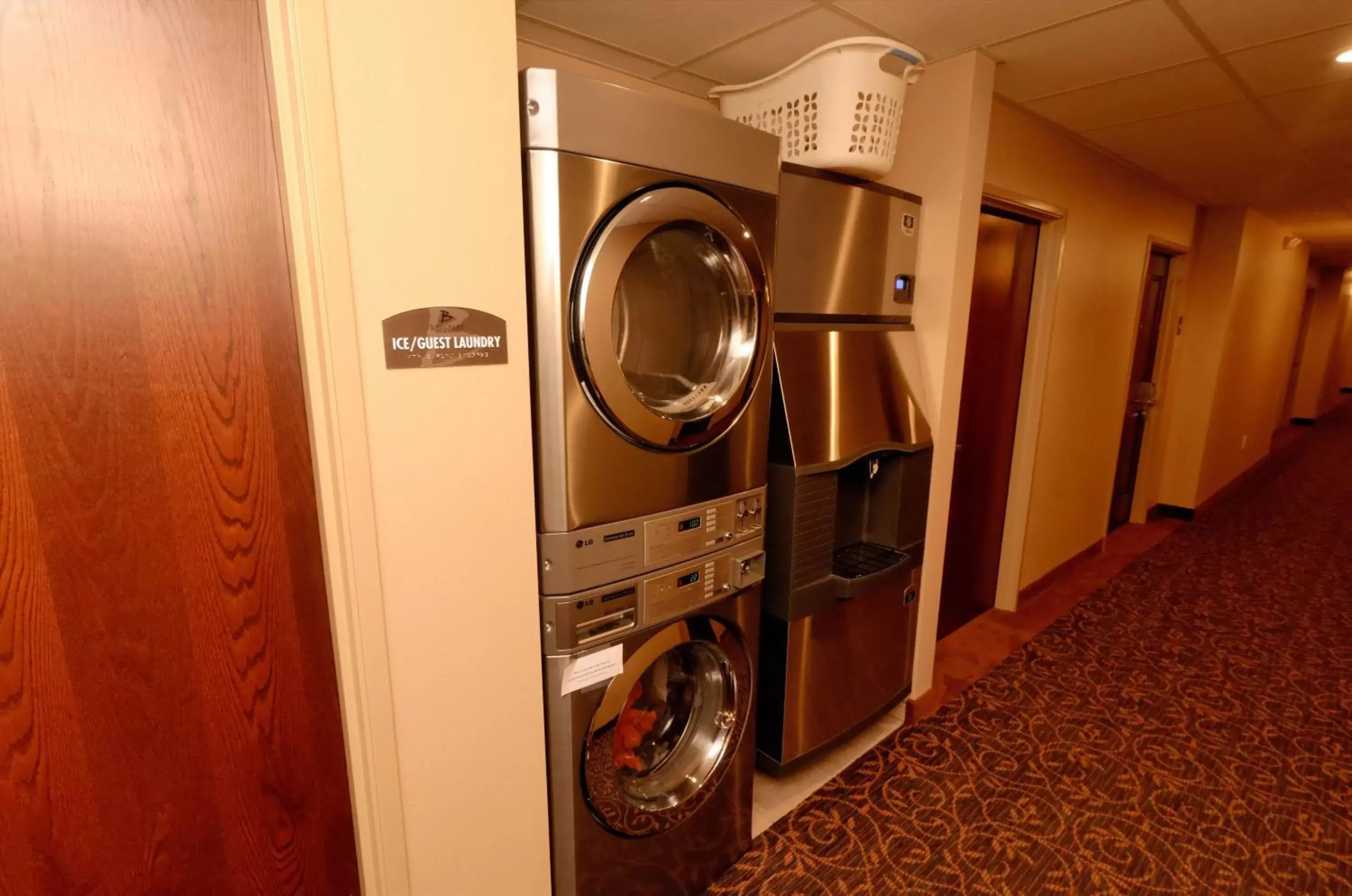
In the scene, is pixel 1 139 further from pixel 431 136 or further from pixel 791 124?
pixel 791 124

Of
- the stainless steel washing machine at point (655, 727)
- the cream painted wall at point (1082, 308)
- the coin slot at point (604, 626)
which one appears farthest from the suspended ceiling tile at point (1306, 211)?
the coin slot at point (604, 626)

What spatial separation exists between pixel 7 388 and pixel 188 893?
861 millimetres

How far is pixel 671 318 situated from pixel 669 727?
3.61 ft

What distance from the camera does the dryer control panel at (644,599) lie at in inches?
49.0

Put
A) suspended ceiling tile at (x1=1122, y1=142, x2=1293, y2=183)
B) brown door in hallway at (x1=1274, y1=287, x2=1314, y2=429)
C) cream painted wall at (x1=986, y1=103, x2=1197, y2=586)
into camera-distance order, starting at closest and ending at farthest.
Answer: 1. cream painted wall at (x1=986, y1=103, x2=1197, y2=586)
2. suspended ceiling tile at (x1=1122, y1=142, x2=1293, y2=183)
3. brown door in hallway at (x1=1274, y1=287, x2=1314, y2=429)

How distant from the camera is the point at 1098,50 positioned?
74.6 inches

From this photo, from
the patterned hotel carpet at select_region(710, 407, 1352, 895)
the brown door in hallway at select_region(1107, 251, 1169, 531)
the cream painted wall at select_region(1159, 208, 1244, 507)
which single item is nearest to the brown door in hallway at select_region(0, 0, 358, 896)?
the patterned hotel carpet at select_region(710, 407, 1352, 895)

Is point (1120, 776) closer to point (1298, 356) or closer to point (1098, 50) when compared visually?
point (1098, 50)

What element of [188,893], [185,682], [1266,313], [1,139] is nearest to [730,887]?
[188,893]

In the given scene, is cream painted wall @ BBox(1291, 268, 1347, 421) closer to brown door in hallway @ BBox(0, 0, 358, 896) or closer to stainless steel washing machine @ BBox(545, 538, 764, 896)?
stainless steel washing machine @ BBox(545, 538, 764, 896)

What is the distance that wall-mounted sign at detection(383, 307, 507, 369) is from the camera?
97 centimetres

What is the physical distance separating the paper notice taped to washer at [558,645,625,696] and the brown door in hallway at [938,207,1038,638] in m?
1.99

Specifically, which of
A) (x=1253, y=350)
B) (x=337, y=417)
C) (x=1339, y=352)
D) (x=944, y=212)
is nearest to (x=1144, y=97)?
(x=944, y=212)

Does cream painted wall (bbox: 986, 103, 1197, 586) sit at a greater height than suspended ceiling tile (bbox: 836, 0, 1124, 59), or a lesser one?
lesser
